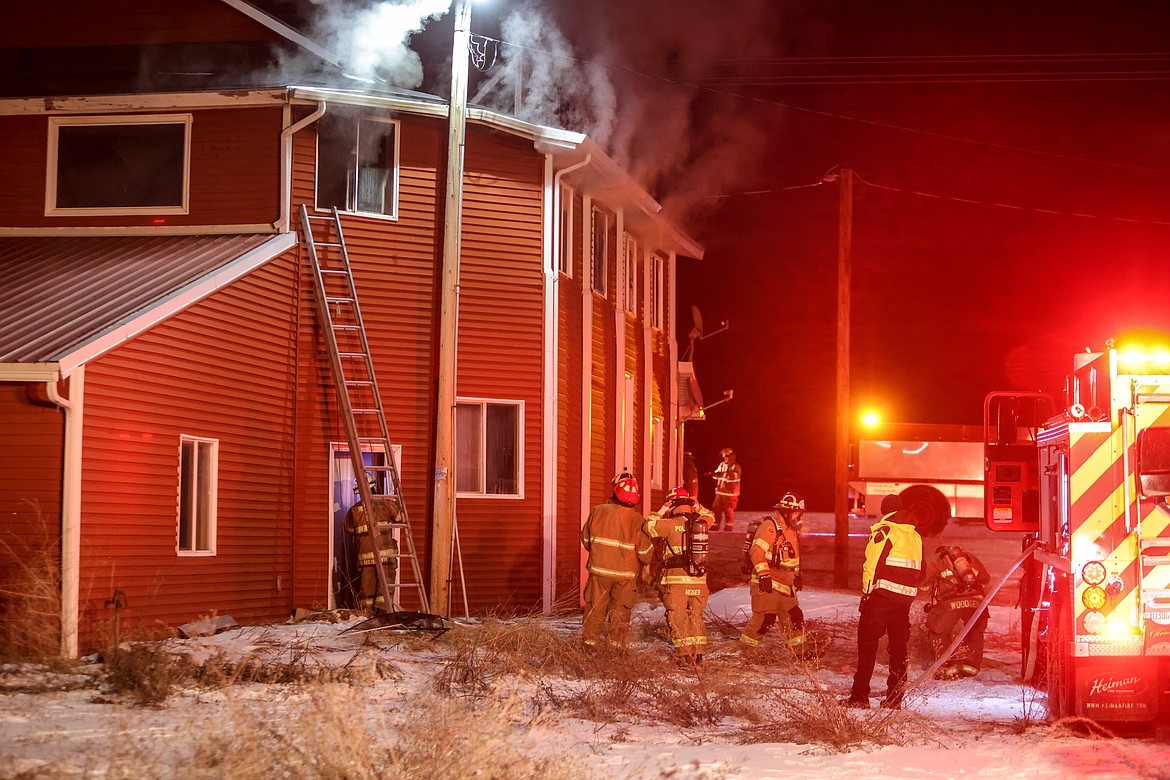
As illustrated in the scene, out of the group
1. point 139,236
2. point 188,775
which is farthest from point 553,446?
point 188,775

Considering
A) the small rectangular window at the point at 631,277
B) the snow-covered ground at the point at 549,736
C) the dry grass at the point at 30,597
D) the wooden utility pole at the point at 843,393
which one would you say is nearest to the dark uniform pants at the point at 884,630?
the snow-covered ground at the point at 549,736

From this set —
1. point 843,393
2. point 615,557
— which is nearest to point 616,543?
point 615,557

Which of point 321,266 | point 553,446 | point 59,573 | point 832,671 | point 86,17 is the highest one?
point 86,17

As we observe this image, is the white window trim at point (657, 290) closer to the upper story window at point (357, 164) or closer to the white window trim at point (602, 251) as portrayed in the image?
the white window trim at point (602, 251)

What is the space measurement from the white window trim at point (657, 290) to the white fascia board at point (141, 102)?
29.0 ft

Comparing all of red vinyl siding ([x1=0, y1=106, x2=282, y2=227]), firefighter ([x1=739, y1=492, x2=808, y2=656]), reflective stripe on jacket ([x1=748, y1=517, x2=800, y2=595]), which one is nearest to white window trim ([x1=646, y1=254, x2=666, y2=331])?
red vinyl siding ([x1=0, y1=106, x2=282, y2=227])

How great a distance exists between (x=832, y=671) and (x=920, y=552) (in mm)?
2843

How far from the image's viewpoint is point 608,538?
11.5m

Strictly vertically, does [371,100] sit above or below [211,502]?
above

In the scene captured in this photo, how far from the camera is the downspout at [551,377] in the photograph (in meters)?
16.4

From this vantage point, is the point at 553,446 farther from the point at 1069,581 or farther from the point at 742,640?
the point at 1069,581

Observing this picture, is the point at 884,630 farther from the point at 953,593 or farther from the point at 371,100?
the point at 371,100

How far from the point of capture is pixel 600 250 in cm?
1927

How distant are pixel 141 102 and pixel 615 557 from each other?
861 cm
